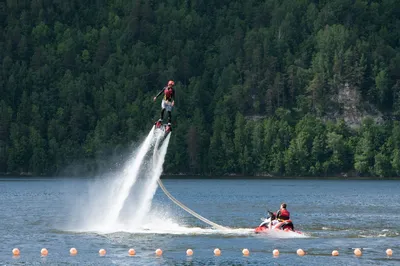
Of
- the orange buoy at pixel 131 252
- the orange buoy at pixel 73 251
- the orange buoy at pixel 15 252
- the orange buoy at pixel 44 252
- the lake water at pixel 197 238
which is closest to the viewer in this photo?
the lake water at pixel 197 238

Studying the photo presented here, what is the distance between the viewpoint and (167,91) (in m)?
74.9

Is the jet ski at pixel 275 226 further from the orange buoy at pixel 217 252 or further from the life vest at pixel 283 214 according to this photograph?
the orange buoy at pixel 217 252

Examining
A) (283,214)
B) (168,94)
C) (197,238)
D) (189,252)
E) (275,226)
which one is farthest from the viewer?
(275,226)

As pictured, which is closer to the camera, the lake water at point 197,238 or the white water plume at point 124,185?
the lake water at point 197,238

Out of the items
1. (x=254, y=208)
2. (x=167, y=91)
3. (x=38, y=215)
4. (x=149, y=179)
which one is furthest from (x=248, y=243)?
→ (x=254, y=208)

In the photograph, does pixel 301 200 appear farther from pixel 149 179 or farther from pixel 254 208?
pixel 149 179

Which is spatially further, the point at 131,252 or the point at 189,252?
the point at 189,252

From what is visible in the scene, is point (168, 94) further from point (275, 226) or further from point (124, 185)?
point (275, 226)

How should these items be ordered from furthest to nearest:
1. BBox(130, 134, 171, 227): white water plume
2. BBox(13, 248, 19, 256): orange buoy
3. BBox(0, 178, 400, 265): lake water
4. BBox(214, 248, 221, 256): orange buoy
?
1. BBox(130, 134, 171, 227): white water plume
2. BBox(13, 248, 19, 256): orange buoy
3. BBox(214, 248, 221, 256): orange buoy
4. BBox(0, 178, 400, 265): lake water

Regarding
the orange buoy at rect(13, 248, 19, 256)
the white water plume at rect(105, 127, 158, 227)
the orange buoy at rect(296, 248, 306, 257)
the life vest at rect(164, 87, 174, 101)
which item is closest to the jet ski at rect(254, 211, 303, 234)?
the orange buoy at rect(296, 248, 306, 257)

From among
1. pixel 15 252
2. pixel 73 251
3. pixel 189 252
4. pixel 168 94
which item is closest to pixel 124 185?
pixel 73 251

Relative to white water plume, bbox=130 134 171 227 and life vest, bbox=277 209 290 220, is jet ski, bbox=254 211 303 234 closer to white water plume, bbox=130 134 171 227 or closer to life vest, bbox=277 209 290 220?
life vest, bbox=277 209 290 220

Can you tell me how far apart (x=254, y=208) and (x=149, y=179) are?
54.2 m

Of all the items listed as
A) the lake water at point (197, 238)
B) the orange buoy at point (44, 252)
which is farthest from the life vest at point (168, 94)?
the orange buoy at point (44, 252)
